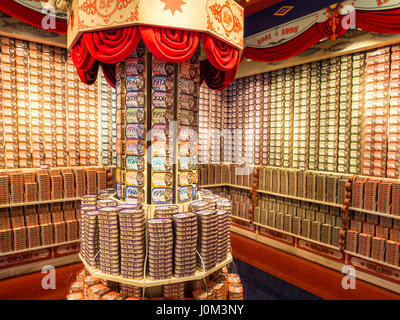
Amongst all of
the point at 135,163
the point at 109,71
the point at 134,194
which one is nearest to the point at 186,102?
the point at 135,163

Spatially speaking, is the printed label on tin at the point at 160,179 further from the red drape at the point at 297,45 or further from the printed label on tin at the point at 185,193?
the red drape at the point at 297,45

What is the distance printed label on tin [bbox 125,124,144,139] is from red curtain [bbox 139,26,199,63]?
65cm

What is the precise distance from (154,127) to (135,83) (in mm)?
441

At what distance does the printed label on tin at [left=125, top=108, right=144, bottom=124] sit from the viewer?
8.03 ft

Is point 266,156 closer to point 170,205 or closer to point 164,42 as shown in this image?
point 170,205

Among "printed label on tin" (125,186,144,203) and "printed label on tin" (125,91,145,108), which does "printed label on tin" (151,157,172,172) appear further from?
"printed label on tin" (125,91,145,108)

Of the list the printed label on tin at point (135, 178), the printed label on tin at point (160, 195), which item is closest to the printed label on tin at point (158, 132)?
the printed label on tin at point (135, 178)

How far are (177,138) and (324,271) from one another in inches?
137

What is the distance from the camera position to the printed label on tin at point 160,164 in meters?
2.46

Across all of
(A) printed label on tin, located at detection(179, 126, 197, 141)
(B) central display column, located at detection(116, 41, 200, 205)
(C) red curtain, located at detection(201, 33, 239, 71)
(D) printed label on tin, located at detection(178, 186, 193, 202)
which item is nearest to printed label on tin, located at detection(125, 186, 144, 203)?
(B) central display column, located at detection(116, 41, 200, 205)

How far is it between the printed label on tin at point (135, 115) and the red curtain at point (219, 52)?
774mm

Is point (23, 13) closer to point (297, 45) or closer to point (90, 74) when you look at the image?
point (90, 74)

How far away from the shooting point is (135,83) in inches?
96.7

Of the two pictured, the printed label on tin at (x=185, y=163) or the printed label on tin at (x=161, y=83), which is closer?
the printed label on tin at (x=161, y=83)
